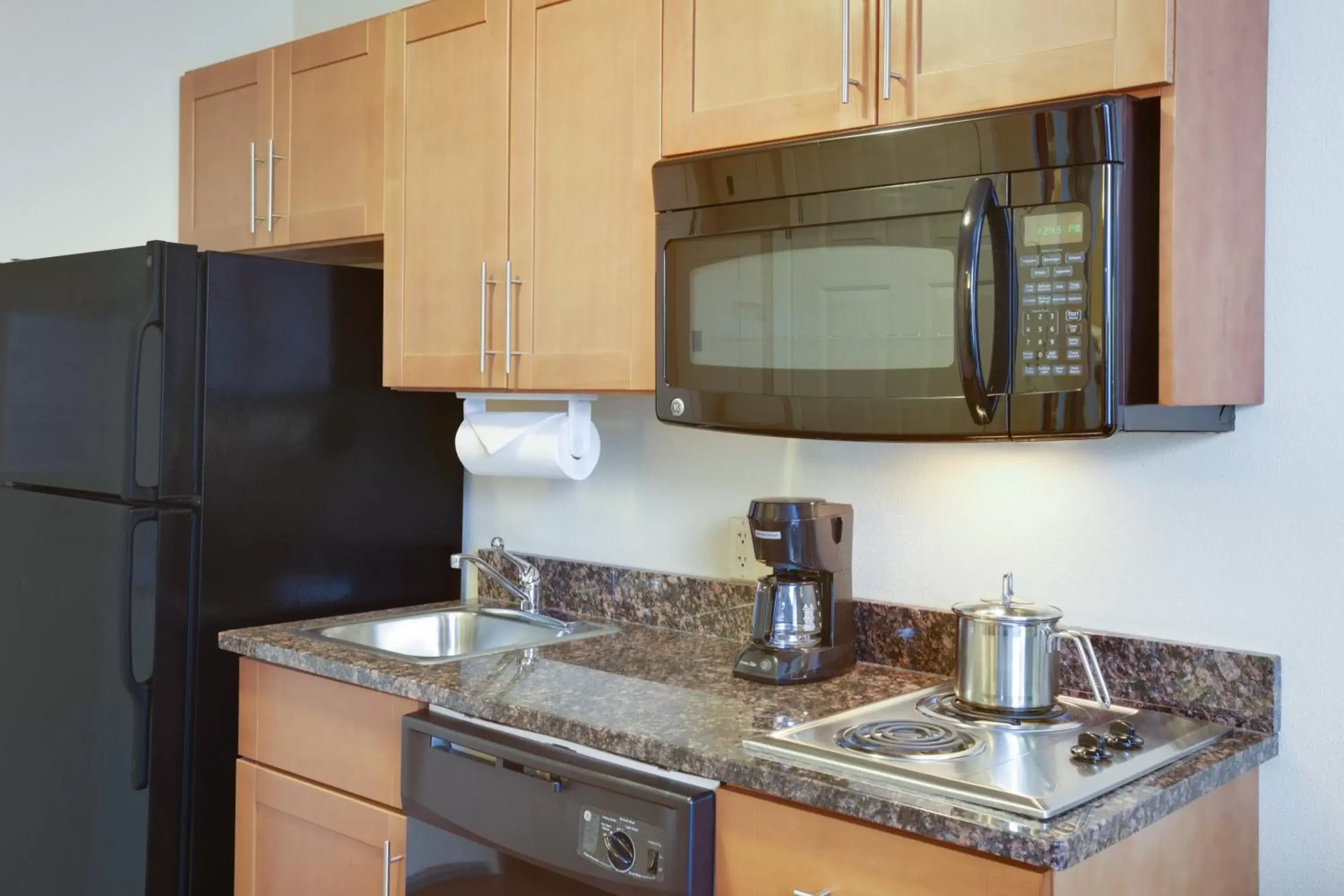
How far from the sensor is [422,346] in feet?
7.58

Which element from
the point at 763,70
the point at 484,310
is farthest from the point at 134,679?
the point at 763,70

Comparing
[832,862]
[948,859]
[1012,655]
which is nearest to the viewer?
[948,859]

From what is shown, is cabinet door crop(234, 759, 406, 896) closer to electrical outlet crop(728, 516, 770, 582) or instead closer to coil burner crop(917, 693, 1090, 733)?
electrical outlet crop(728, 516, 770, 582)

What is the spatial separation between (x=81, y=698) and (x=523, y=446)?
0.99 metres

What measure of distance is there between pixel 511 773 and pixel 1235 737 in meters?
0.98

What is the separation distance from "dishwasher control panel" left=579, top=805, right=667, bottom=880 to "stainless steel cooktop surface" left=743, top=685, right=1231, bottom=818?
17cm

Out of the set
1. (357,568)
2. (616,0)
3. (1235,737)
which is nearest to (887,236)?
(616,0)

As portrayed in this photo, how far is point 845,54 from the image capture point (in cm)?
167

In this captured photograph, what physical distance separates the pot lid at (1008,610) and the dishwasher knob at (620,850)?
544 mm

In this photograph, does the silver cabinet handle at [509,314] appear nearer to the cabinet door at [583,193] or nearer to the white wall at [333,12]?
the cabinet door at [583,193]

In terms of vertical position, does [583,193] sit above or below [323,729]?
above

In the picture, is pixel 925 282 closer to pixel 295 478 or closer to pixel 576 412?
pixel 576 412

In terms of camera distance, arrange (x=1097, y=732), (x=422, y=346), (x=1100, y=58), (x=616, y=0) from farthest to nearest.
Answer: (x=422, y=346) → (x=616, y=0) → (x=1097, y=732) → (x=1100, y=58)

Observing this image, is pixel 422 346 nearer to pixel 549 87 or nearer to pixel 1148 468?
pixel 549 87
